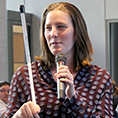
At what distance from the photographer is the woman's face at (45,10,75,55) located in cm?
129

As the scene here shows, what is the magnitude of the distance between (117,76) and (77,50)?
2.60 meters

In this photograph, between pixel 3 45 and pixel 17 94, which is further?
pixel 3 45

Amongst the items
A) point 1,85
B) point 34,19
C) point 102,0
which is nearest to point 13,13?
point 34,19

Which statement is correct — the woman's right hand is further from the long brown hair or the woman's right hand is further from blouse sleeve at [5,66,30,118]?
the long brown hair

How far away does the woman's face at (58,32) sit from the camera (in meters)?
1.29

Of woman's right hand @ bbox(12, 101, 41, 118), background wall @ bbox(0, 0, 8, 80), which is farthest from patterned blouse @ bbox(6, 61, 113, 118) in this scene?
background wall @ bbox(0, 0, 8, 80)

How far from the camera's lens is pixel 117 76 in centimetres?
391

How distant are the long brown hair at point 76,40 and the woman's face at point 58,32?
0.04m

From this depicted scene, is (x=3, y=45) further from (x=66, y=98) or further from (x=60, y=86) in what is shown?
(x=60, y=86)

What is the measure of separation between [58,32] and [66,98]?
1.02 feet

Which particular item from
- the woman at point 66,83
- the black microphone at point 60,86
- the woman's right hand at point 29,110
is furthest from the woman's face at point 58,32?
the woman's right hand at point 29,110

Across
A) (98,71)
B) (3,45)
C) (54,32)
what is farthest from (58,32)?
(3,45)

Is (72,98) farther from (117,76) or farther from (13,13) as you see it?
(13,13)

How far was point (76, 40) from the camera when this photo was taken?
1.42m
